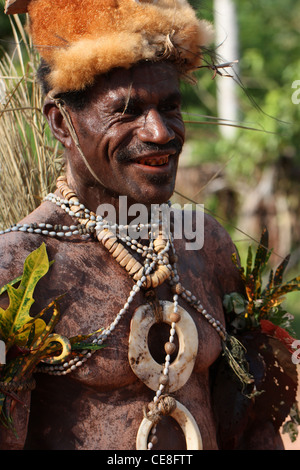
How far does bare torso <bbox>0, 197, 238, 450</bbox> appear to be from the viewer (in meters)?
2.12

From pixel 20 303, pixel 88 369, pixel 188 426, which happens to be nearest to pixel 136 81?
pixel 20 303

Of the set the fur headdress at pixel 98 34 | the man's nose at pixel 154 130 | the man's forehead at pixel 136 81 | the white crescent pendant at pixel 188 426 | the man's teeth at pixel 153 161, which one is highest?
the fur headdress at pixel 98 34

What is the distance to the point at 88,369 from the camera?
2115 mm

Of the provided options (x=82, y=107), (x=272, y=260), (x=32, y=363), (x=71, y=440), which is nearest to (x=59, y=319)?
(x=32, y=363)

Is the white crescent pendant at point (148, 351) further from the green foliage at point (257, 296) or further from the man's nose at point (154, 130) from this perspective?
the man's nose at point (154, 130)

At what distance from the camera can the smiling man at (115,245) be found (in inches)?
84.0

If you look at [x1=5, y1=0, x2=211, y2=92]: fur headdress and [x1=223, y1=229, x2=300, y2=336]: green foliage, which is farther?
[x1=223, y1=229, x2=300, y2=336]: green foliage

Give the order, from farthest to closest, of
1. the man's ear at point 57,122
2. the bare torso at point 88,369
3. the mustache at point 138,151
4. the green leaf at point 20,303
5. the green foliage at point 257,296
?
1. the green foliage at point 257,296
2. the man's ear at point 57,122
3. the mustache at point 138,151
4. the bare torso at point 88,369
5. the green leaf at point 20,303

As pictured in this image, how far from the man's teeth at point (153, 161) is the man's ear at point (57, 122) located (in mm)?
300

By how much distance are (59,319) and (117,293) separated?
0.24m

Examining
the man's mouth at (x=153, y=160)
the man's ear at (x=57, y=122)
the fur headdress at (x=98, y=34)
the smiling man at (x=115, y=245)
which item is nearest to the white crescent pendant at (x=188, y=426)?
the smiling man at (x=115, y=245)

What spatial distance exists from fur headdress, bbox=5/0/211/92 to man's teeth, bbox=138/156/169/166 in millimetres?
320

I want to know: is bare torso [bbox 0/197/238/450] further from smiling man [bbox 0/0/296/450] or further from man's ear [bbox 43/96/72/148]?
man's ear [bbox 43/96/72/148]

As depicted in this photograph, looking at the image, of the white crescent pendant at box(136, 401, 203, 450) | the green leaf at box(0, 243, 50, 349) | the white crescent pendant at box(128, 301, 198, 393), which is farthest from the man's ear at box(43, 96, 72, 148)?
the white crescent pendant at box(136, 401, 203, 450)
